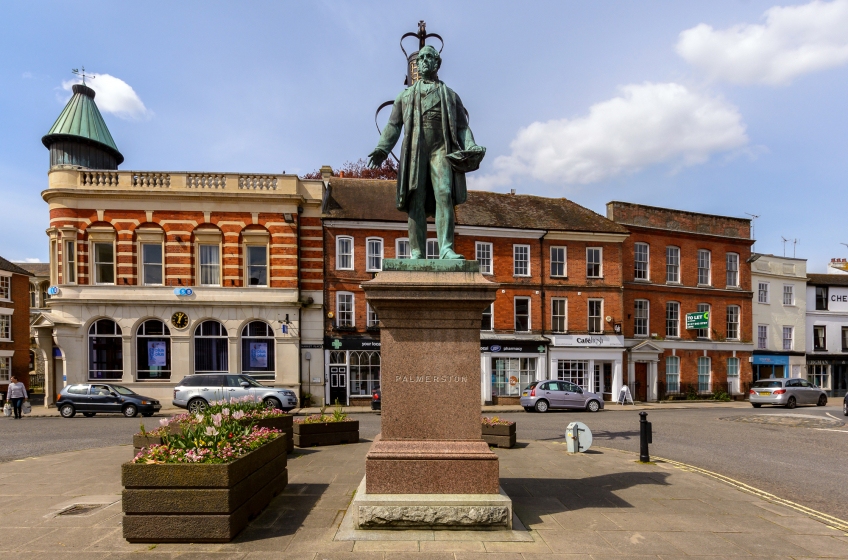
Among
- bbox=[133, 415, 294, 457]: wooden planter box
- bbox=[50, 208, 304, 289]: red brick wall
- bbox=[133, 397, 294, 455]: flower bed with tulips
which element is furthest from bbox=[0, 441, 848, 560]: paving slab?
bbox=[50, 208, 304, 289]: red brick wall

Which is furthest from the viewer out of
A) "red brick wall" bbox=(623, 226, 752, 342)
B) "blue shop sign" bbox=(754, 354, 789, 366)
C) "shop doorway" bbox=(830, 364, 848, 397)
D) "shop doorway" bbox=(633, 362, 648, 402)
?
"shop doorway" bbox=(830, 364, 848, 397)

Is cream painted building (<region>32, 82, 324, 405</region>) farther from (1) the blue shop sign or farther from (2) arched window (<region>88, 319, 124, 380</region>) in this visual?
(1) the blue shop sign

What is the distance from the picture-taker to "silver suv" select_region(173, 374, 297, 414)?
19125 millimetres

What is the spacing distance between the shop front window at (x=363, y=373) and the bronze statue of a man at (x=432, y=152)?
19.2 m

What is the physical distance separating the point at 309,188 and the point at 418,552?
73.4 ft

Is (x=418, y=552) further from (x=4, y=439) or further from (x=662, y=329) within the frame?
(x=662, y=329)

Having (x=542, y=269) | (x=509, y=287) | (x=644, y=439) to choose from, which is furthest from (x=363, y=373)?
(x=644, y=439)

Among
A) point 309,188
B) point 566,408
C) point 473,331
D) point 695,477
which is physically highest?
point 309,188

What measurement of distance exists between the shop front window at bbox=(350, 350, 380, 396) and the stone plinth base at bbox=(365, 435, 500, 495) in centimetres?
1977

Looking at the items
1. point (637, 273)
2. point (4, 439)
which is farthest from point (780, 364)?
point (4, 439)

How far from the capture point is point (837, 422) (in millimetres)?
18578

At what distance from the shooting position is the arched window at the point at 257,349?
24438mm

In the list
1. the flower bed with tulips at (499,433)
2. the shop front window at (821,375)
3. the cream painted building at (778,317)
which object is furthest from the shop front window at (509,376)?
the shop front window at (821,375)

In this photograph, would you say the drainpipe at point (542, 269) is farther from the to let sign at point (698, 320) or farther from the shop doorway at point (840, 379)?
the shop doorway at point (840, 379)
